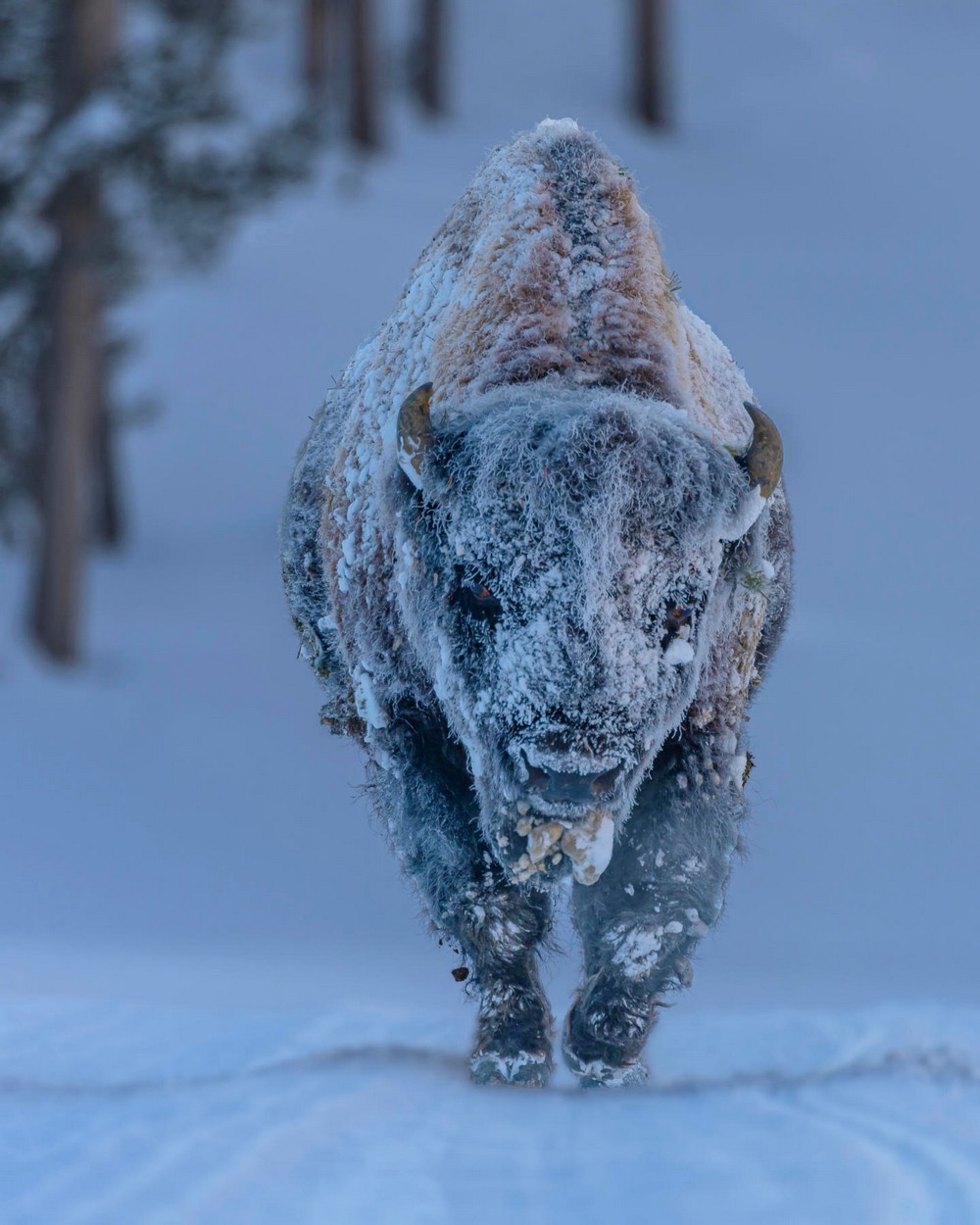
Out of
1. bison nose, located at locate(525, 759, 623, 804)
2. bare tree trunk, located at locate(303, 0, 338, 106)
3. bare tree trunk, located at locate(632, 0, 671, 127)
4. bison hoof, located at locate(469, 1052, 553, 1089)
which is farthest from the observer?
bare tree trunk, located at locate(303, 0, 338, 106)

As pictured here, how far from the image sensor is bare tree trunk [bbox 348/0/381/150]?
674 inches

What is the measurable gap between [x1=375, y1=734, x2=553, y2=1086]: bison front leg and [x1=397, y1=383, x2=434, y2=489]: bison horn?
29.6 inches

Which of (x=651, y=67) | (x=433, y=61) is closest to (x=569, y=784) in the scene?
(x=651, y=67)

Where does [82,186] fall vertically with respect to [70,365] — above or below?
above

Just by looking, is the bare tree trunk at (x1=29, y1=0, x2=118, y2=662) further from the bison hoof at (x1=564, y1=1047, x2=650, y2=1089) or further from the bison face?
the bison hoof at (x1=564, y1=1047, x2=650, y2=1089)

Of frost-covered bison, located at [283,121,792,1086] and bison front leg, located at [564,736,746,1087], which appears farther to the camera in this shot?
bison front leg, located at [564,736,746,1087]

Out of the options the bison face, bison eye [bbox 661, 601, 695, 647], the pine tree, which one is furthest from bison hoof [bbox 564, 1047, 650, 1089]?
the pine tree

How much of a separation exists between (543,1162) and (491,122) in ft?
65.1

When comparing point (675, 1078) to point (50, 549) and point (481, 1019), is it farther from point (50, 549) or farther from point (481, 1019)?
point (50, 549)

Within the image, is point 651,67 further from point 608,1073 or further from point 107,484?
point 608,1073

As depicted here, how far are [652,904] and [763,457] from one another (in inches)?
41.4

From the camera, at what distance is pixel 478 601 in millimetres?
2992

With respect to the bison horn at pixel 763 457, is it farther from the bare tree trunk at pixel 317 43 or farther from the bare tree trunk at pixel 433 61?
the bare tree trunk at pixel 317 43

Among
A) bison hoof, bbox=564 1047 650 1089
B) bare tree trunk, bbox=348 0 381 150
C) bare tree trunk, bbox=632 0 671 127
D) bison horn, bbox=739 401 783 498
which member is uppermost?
bare tree trunk, bbox=632 0 671 127
